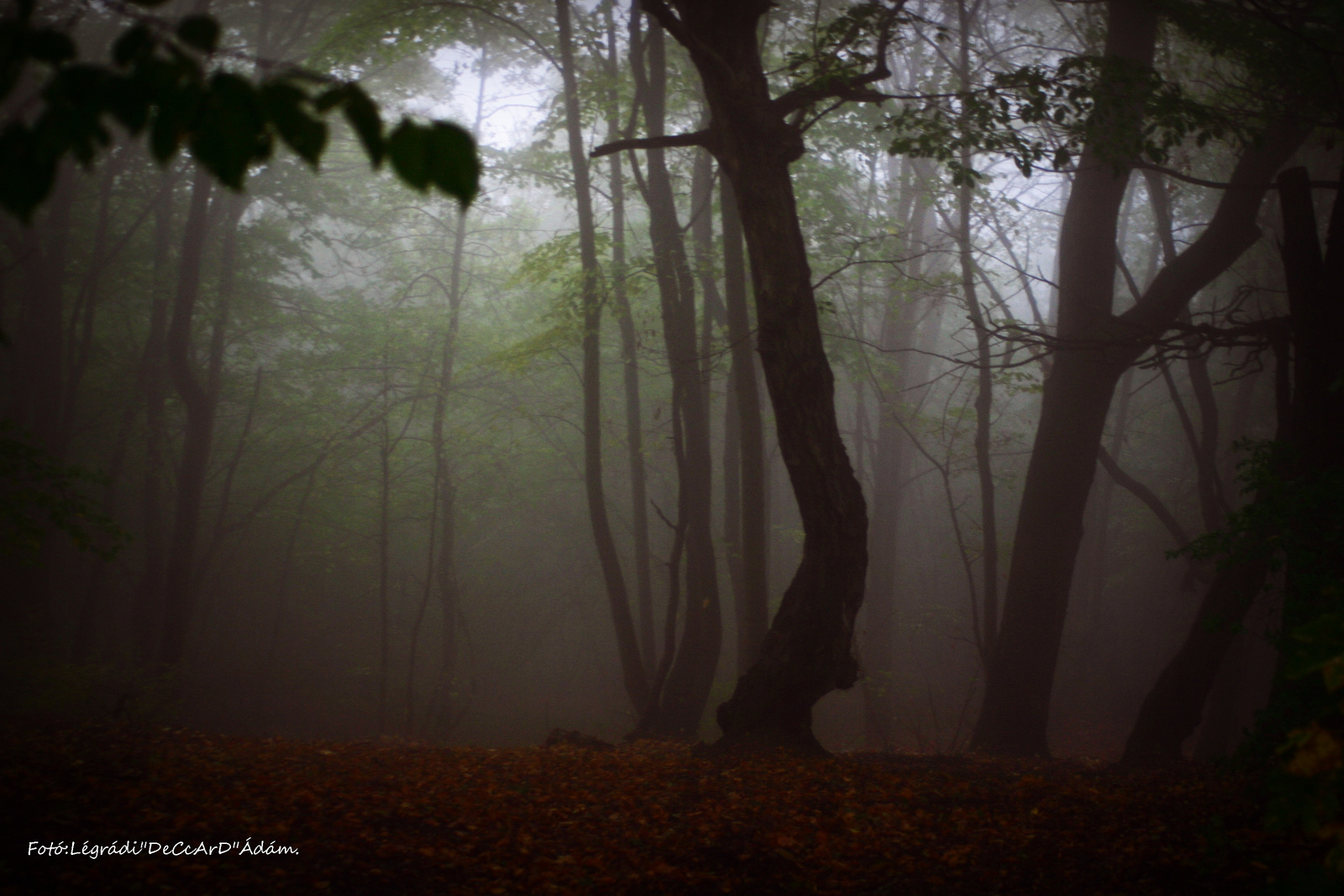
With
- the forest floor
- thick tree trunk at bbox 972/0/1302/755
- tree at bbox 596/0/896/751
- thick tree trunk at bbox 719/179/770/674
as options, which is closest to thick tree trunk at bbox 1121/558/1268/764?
thick tree trunk at bbox 972/0/1302/755

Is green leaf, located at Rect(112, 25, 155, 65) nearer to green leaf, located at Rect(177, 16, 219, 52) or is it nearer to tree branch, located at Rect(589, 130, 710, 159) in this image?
green leaf, located at Rect(177, 16, 219, 52)

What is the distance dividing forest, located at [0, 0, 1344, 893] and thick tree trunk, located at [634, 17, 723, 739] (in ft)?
0.19

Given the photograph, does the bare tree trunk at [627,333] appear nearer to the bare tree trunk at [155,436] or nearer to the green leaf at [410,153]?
the green leaf at [410,153]

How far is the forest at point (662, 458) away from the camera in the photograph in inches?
130

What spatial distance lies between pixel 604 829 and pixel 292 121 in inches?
144

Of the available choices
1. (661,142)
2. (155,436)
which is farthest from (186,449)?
(661,142)

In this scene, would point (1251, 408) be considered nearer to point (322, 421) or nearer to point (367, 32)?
point (367, 32)

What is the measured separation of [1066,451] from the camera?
786 centimetres

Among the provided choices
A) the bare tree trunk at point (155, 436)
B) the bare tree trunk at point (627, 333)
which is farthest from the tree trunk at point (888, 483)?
the bare tree trunk at point (155, 436)

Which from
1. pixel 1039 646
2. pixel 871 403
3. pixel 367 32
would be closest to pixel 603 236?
pixel 367 32

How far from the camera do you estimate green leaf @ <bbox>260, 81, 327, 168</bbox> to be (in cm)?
131

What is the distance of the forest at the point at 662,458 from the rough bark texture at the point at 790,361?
0.04 metres

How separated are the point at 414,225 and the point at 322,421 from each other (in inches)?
181

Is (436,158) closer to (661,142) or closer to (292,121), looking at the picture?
(292,121)
